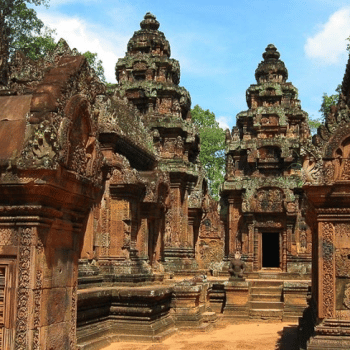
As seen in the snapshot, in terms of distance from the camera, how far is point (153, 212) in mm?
14977

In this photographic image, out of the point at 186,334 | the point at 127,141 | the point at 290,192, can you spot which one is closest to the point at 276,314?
the point at 186,334

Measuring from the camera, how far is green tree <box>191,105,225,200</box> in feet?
148

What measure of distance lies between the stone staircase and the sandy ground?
1928mm

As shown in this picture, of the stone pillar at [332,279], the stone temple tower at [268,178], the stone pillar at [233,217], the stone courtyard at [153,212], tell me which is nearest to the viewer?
the stone courtyard at [153,212]

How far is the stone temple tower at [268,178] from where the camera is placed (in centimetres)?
2544

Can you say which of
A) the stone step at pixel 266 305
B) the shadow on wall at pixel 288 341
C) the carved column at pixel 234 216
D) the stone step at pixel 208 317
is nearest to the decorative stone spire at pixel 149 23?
the carved column at pixel 234 216

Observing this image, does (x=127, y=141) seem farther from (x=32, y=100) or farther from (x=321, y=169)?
(x=32, y=100)

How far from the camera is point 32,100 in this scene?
15.7ft

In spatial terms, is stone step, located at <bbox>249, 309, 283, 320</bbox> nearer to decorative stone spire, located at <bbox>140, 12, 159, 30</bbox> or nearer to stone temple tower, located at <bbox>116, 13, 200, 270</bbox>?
stone temple tower, located at <bbox>116, 13, 200, 270</bbox>

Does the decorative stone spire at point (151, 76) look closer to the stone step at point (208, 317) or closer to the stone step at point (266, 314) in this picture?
the stone step at point (266, 314)

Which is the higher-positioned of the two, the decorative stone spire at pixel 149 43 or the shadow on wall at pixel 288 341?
the decorative stone spire at pixel 149 43

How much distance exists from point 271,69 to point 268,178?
7.92m

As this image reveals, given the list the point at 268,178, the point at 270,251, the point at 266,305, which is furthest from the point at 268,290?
the point at 270,251

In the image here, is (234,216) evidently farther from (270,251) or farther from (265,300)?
(265,300)
